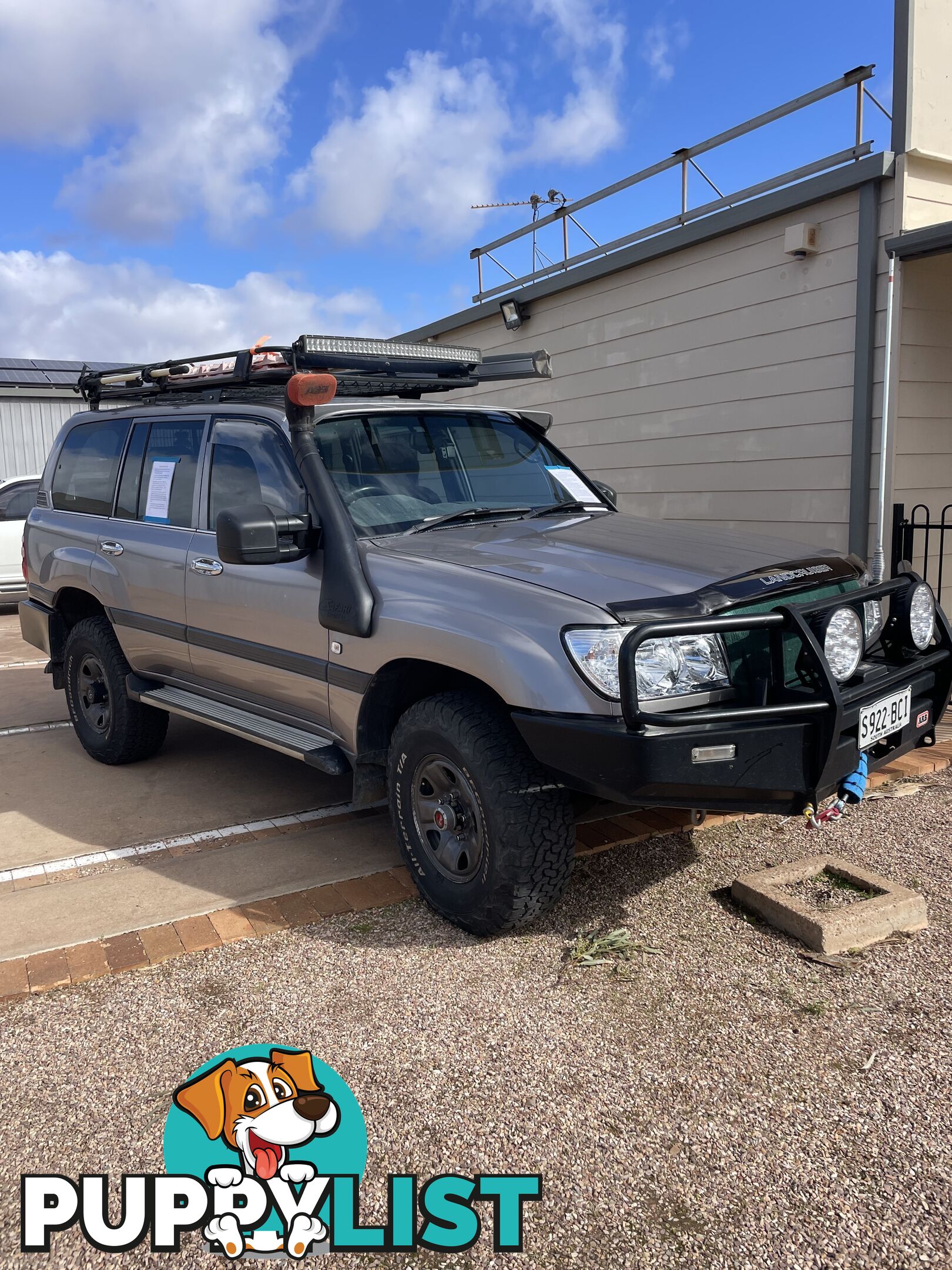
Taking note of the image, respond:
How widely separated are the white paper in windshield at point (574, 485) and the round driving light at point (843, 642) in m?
1.62

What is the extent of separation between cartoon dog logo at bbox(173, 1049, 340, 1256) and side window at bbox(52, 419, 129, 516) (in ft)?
11.6

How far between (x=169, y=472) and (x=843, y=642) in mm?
3323

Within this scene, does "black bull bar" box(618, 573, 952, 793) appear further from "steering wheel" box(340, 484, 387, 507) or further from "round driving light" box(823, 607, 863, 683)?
"steering wheel" box(340, 484, 387, 507)

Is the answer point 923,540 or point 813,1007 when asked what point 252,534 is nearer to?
point 813,1007

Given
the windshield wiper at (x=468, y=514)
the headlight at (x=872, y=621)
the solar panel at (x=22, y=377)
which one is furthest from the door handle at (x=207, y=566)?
the solar panel at (x=22, y=377)

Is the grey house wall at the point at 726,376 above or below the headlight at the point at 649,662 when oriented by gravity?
above

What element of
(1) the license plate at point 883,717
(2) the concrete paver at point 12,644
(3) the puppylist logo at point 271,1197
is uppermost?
(1) the license plate at point 883,717

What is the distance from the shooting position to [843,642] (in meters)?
3.12

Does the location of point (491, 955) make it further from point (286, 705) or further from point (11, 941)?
point (11, 941)

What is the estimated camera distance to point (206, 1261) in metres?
2.07

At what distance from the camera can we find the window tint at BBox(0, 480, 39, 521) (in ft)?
38.9

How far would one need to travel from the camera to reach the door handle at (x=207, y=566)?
4.39 meters

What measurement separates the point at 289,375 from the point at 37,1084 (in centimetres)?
268

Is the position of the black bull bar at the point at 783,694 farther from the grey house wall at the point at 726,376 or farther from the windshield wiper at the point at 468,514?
the grey house wall at the point at 726,376
